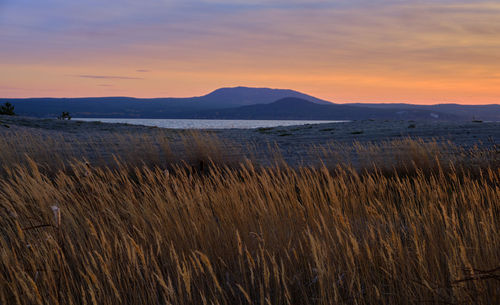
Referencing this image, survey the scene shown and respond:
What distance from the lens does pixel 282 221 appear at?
11.0ft

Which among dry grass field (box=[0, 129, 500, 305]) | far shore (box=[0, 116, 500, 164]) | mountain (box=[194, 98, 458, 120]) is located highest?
mountain (box=[194, 98, 458, 120])

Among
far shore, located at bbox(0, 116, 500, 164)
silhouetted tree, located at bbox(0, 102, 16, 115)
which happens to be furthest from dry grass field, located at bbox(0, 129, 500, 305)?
silhouetted tree, located at bbox(0, 102, 16, 115)

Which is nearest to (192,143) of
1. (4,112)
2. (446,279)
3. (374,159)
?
(374,159)

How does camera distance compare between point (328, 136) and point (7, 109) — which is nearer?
point (328, 136)

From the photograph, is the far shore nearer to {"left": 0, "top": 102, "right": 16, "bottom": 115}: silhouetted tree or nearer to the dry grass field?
the dry grass field

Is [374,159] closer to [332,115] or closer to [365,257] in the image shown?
[365,257]

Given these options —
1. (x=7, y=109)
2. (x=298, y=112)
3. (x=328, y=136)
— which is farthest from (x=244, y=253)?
(x=298, y=112)

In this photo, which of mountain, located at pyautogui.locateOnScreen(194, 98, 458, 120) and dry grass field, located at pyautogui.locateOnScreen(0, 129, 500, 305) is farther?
mountain, located at pyautogui.locateOnScreen(194, 98, 458, 120)

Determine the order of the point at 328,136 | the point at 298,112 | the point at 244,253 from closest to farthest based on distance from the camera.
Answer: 1. the point at 244,253
2. the point at 328,136
3. the point at 298,112

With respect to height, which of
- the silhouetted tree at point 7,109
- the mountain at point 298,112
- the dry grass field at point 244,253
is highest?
the mountain at point 298,112

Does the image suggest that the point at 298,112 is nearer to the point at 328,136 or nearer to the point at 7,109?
the point at 7,109

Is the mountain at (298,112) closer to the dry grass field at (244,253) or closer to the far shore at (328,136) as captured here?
the far shore at (328,136)

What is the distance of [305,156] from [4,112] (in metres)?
25.1

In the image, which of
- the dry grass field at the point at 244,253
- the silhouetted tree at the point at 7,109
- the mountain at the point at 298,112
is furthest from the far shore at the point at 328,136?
the mountain at the point at 298,112
